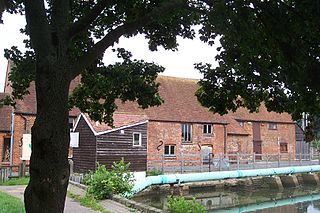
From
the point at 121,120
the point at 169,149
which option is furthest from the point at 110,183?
the point at 169,149

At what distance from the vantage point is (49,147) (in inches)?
193

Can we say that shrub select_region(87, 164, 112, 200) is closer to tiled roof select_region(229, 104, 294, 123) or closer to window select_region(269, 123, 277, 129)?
tiled roof select_region(229, 104, 294, 123)

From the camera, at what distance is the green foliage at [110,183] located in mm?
13570

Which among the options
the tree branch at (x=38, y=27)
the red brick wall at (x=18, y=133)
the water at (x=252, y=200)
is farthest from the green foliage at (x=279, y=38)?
the red brick wall at (x=18, y=133)

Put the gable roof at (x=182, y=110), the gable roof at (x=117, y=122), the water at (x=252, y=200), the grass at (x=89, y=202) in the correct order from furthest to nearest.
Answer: the gable roof at (x=182, y=110)
the gable roof at (x=117, y=122)
the water at (x=252, y=200)
the grass at (x=89, y=202)

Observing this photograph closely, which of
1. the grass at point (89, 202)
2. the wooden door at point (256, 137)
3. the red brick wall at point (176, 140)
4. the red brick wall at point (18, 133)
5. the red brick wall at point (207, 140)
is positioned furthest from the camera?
the wooden door at point (256, 137)

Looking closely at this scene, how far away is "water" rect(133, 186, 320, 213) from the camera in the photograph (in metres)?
20.4

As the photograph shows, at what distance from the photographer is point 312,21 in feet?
15.1

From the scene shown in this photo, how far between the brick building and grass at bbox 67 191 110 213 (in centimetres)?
1036

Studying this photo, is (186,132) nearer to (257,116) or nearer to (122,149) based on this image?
(257,116)

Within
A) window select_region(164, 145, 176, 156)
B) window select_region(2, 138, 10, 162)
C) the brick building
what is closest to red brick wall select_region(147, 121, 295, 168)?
the brick building

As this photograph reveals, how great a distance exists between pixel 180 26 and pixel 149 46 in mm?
865

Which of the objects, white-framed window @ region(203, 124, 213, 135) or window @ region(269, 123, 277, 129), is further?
window @ region(269, 123, 277, 129)

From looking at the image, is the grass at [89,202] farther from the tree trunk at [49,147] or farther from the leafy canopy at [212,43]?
the tree trunk at [49,147]
